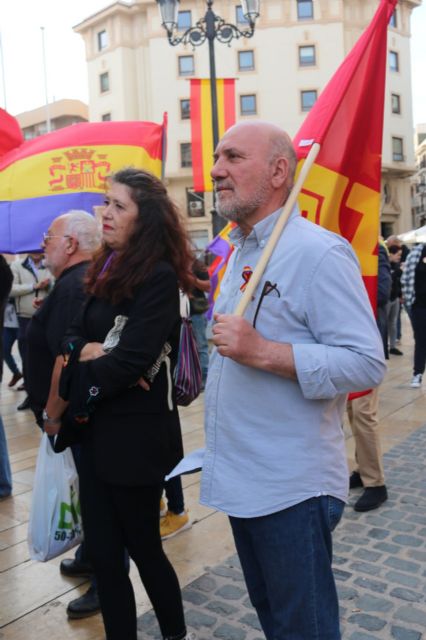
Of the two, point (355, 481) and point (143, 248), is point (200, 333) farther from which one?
point (143, 248)

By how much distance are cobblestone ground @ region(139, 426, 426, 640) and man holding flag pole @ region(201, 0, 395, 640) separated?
107cm

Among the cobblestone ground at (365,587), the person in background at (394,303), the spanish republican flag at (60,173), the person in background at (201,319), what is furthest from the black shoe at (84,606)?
the person in background at (394,303)

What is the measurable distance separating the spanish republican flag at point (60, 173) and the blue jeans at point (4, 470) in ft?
4.68

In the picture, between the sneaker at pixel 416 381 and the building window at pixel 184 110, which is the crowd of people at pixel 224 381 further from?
the building window at pixel 184 110

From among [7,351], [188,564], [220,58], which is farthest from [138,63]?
[188,564]

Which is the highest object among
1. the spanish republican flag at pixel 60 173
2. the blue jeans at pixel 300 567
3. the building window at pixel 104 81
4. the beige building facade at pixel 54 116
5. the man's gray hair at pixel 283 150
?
the beige building facade at pixel 54 116

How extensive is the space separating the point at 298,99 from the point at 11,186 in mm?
34125

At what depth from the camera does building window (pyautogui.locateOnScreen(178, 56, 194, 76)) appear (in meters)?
35.8

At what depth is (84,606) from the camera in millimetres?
3020

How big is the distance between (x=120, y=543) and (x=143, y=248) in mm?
1159

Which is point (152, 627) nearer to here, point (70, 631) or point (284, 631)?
point (70, 631)

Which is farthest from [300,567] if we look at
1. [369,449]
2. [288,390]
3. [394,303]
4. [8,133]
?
[394,303]

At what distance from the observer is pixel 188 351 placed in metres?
2.74

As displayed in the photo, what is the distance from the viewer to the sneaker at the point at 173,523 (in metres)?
3.85
